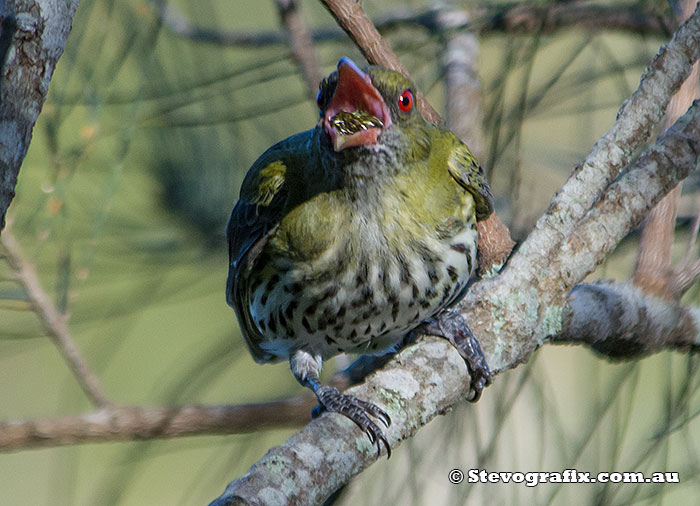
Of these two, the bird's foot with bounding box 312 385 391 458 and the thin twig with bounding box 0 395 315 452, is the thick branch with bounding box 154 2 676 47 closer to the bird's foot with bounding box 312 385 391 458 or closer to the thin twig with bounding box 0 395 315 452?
the thin twig with bounding box 0 395 315 452

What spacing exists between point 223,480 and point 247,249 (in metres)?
0.84

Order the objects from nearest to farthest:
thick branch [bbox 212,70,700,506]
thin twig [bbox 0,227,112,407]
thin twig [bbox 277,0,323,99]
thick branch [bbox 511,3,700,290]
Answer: thick branch [bbox 212,70,700,506], thick branch [bbox 511,3,700,290], thin twig [bbox 0,227,112,407], thin twig [bbox 277,0,323,99]

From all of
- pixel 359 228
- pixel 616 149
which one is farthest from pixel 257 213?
pixel 616 149

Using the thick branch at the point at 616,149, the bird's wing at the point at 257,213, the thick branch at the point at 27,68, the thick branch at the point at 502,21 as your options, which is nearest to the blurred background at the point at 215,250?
the thick branch at the point at 502,21

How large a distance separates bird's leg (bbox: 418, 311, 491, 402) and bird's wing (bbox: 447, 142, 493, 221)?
1.61 feet

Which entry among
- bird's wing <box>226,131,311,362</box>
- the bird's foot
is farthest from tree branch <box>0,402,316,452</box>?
the bird's foot

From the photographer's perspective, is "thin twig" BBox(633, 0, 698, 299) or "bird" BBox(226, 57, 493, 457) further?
"thin twig" BBox(633, 0, 698, 299)

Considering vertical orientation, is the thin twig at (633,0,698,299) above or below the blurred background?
above

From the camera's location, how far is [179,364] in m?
3.30

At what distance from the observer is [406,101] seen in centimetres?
209

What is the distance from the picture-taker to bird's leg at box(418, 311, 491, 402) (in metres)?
1.85

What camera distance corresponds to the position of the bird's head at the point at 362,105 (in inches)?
76.0

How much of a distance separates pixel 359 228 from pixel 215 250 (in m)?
1.11

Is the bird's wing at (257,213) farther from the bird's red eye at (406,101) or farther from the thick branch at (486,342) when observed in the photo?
the thick branch at (486,342)
